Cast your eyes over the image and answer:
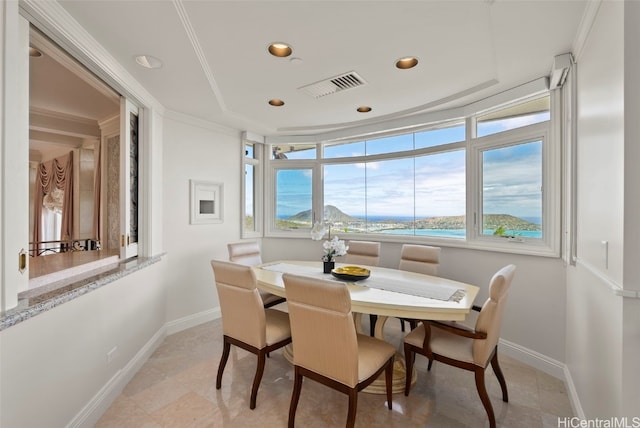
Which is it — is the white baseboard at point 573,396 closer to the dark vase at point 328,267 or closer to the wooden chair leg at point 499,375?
the wooden chair leg at point 499,375

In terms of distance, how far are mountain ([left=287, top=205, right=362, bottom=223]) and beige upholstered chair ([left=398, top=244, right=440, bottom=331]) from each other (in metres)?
1.34

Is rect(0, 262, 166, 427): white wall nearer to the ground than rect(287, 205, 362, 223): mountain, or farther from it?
nearer to the ground

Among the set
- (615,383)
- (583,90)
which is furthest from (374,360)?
(583,90)

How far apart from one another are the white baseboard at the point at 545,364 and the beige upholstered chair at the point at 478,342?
Answer: 44 centimetres

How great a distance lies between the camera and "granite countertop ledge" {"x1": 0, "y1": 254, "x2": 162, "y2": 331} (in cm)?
130

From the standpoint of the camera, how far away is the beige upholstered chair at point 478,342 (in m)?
1.77

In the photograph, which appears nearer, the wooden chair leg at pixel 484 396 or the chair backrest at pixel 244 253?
the wooden chair leg at pixel 484 396

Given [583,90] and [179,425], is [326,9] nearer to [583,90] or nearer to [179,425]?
[583,90]

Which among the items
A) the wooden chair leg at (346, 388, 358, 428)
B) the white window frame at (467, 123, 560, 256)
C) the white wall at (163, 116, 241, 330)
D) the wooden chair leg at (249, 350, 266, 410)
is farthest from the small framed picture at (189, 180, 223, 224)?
the white window frame at (467, 123, 560, 256)

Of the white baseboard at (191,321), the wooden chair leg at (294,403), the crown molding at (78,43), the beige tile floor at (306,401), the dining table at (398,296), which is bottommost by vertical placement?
the beige tile floor at (306,401)

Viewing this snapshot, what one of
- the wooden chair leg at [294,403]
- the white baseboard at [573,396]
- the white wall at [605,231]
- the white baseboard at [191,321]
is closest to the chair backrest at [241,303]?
the wooden chair leg at [294,403]

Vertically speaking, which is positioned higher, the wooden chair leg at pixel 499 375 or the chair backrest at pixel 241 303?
the chair backrest at pixel 241 303

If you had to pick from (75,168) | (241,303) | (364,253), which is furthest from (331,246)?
(75,168)

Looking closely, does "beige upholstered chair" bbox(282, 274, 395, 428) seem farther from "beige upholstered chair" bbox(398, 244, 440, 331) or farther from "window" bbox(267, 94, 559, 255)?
"window" bbox(267, 94, 559, 255)
